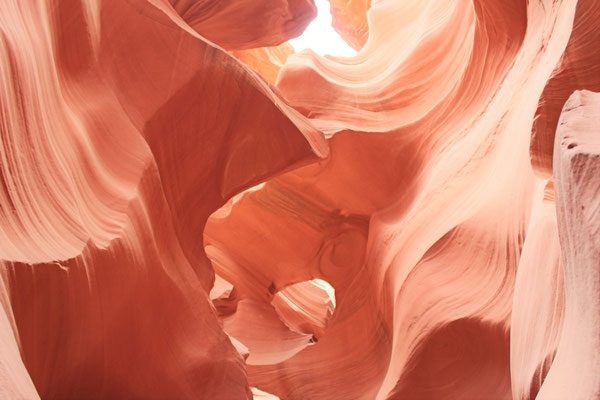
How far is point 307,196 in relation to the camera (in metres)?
4.78

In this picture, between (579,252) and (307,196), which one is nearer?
(579,252)

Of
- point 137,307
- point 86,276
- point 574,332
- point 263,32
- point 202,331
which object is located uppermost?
point 263,32

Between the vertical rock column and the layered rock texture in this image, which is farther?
the layered rock texture

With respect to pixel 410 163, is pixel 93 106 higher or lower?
higher

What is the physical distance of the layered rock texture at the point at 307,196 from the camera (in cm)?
203

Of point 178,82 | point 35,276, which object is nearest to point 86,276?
point 35,276

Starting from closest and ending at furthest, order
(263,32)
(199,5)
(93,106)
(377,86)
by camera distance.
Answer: (93,106), (199,5), (263,32), (377,86)

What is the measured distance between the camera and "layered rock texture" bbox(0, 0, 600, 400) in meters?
2.03

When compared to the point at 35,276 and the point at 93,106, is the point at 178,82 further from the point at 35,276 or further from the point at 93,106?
the point at 35,276

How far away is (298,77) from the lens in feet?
14.9

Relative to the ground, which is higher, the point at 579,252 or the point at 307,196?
the point at 579,252

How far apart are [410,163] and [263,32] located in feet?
4.21

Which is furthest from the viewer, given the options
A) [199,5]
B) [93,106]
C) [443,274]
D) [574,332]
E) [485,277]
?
[199,5]

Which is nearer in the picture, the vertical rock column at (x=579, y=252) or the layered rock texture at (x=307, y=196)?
the vertical rock column at (x=579, y=252)
